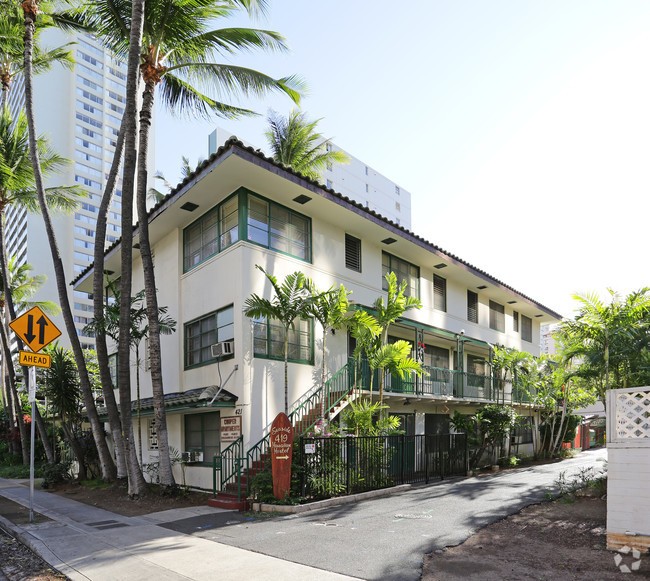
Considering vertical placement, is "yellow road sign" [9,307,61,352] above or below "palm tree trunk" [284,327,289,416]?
above

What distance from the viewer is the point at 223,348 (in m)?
14.0

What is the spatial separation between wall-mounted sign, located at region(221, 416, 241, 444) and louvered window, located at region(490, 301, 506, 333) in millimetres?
15137

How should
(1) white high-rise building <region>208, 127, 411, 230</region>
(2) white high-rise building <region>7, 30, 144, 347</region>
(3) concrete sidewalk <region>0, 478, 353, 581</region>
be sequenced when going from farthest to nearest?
1. (2) white high-rise building <region>7, 30, 144, 347</region>
2. (1) white high-rise building <region>208, 127, 411, 230</region>
3. (3) concrete sidewalk <region>0, 478, 353, 581</region>

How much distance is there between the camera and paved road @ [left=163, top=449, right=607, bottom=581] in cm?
732

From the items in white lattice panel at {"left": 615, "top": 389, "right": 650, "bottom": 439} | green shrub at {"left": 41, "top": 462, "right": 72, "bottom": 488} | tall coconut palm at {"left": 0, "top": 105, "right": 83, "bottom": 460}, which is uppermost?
tall coconut palm at {"left": 0, "top": 105, "right": 83, "bottom": 460}

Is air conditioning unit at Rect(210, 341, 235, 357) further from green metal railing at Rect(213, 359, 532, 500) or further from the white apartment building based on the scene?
green metal railing at Rect(213, 359, 532, 500)

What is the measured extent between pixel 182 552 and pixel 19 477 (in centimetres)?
1576

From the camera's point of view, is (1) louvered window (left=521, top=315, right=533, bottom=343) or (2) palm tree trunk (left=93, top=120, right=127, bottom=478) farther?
(1) louvered window (left=521, top=315, right=533, bottom=343)

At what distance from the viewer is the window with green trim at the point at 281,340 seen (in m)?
14.3

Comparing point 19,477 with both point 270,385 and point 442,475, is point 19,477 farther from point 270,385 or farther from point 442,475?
point 442,475

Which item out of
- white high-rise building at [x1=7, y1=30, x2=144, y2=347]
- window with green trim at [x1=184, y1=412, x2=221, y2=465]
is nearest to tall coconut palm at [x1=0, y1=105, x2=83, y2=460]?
window with green trim at [x1=184, y1=412, x2=221, y2=465]

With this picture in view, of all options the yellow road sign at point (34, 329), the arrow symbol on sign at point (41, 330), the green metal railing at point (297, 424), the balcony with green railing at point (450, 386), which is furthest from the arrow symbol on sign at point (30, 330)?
the balcony with green railing at point (450, 386)

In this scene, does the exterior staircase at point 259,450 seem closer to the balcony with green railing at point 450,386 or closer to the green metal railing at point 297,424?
the green metal railing at point 297,424

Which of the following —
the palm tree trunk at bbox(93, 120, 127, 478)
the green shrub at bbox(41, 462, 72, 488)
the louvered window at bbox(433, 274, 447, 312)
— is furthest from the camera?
the louvered window at bbox(433, 274, 447, 312)
